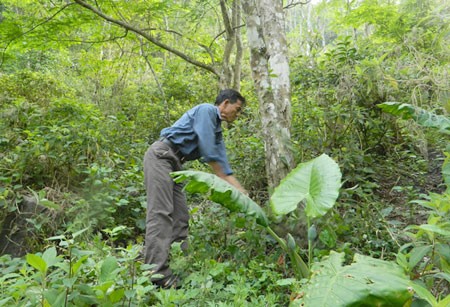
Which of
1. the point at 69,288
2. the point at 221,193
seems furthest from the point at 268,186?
the point at 69,288

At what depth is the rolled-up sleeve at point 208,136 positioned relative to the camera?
3670 mm

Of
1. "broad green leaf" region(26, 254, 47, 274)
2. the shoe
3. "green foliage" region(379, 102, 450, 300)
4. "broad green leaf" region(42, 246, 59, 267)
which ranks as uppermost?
"broad green leaf" region(26, 254, 47, 274)

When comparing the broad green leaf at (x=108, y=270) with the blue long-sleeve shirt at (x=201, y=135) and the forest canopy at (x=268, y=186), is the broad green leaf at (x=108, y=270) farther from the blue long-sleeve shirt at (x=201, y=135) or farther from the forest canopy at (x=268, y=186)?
the blue long-sleeve shirt at (x=201, y=135)

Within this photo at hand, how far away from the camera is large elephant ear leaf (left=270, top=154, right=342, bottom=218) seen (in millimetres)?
2492

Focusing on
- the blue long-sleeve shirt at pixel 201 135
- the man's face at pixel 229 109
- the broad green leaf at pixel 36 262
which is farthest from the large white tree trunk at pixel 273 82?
the broad green leaf at pixel 36 262

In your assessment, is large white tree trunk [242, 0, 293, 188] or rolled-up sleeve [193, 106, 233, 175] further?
large white tree trunk [242, 0, 293, 188]

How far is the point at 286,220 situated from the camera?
142 inches

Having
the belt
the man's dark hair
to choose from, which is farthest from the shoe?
the man's dark hair

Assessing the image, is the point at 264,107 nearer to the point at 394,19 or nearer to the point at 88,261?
the point at 88,261

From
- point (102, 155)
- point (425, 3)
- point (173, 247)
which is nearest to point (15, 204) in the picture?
point (102, 155)

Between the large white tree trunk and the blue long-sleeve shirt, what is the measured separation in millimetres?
540

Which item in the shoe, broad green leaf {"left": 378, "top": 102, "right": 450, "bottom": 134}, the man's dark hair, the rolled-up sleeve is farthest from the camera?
the man's dark hair

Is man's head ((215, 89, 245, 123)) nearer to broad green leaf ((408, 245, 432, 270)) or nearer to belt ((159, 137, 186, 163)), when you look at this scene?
belt ((159, 137, 186, 163))

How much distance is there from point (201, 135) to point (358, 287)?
219 cm
